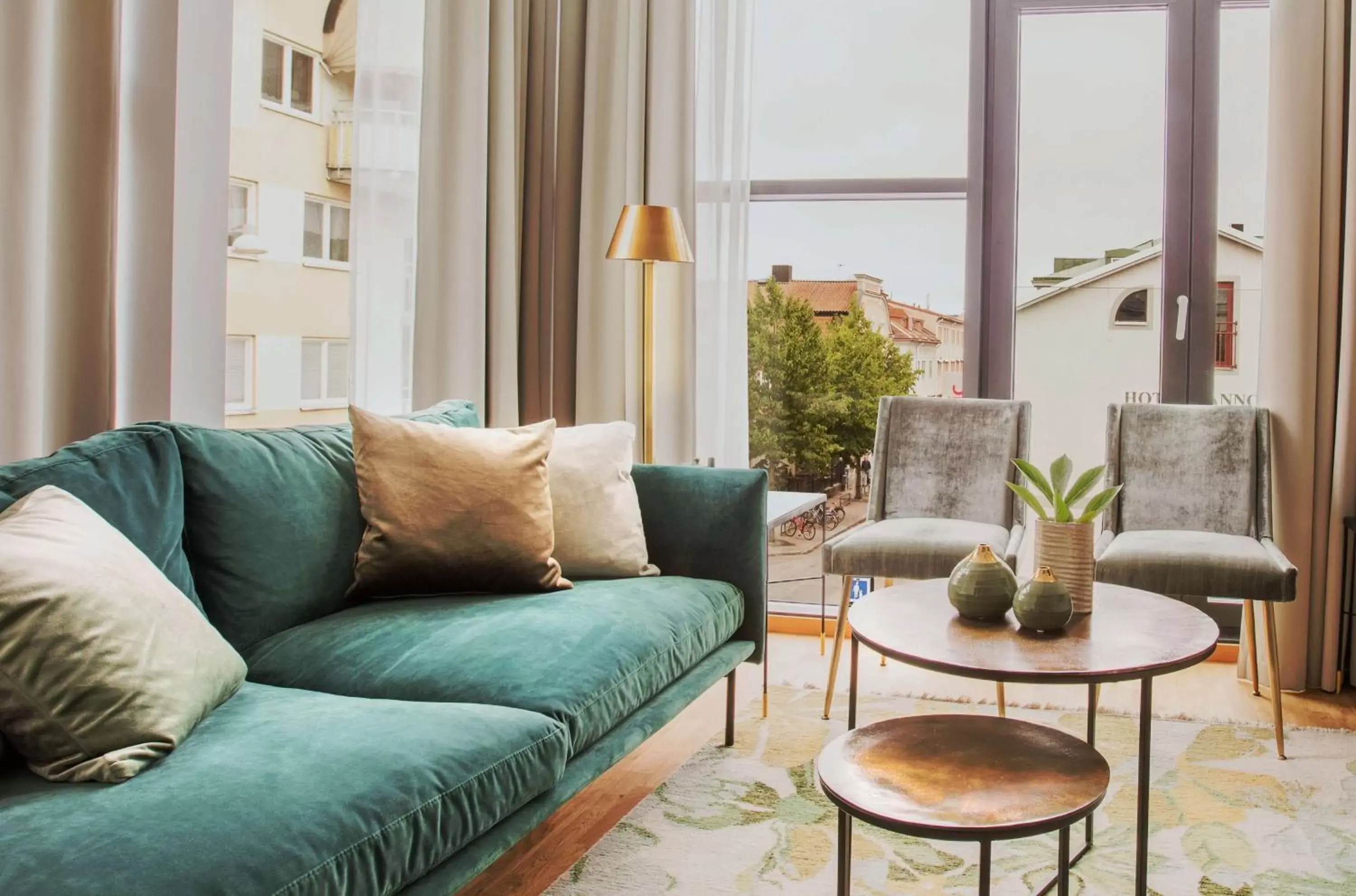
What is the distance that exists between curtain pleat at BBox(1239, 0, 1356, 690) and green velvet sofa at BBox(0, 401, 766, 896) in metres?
1.76

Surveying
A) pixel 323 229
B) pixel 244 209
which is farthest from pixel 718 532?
pixel 323 229

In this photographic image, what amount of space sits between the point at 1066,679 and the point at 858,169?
8.67 feet

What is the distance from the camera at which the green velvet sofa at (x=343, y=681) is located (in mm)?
1300

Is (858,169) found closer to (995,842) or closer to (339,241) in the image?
(995,842)

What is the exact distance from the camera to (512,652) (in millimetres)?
2074

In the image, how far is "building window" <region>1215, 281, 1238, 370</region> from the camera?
151 inches

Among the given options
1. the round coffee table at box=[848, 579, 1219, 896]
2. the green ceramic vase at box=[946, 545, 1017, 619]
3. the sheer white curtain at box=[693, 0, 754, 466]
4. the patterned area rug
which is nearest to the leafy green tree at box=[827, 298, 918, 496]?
the sheer white curtain at box=[693, 0, 754, 466]

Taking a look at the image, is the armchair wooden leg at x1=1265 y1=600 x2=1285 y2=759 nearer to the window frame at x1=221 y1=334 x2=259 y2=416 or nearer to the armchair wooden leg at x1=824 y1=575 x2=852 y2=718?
the armchair wooden leg at x1=824 y1=575 x2=852 y2=718

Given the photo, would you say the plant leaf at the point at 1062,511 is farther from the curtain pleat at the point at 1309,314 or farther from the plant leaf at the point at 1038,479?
the curtain pleat at the point at 1309,314

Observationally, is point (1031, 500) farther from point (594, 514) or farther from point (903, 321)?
point (903, 321)

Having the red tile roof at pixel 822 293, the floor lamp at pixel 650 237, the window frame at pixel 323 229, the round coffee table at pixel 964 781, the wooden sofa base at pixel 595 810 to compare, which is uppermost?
the window frame at pixel 323 229

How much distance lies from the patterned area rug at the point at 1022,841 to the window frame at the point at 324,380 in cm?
600

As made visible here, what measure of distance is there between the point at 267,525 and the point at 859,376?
2478 mm

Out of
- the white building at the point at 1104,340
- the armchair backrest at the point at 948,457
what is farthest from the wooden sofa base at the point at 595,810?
the white building at the point at 1104,340
